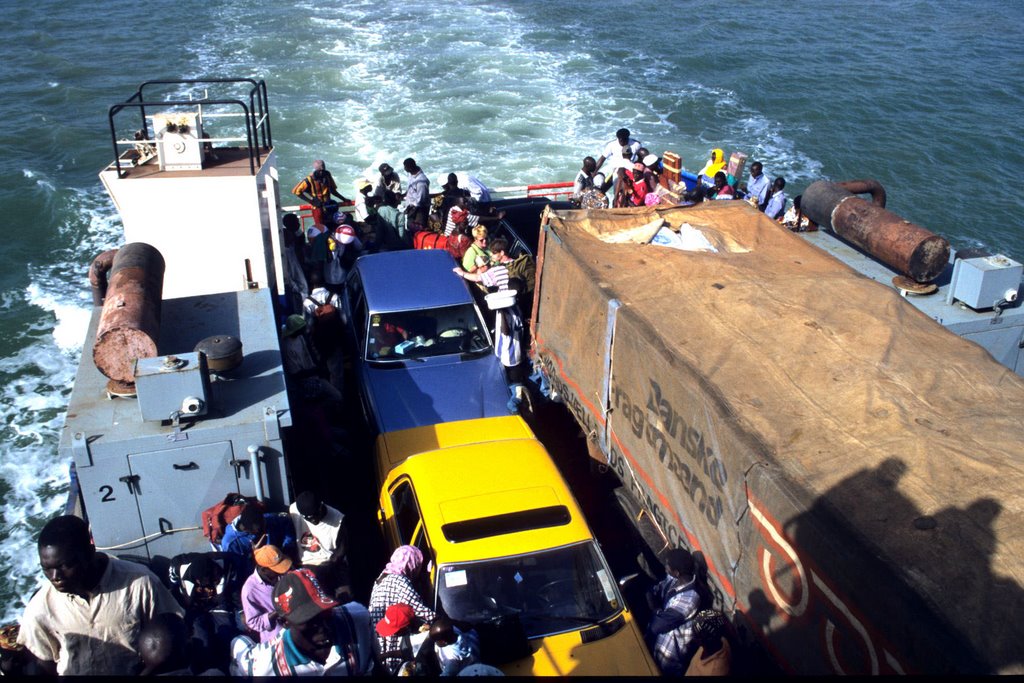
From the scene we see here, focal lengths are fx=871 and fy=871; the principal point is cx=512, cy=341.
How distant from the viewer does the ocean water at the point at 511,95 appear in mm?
21062

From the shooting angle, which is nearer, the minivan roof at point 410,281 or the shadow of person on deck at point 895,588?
the shadow of person on deck at point 895,588

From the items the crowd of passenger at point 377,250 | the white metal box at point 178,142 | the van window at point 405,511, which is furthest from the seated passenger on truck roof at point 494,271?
the van window at point 405,511

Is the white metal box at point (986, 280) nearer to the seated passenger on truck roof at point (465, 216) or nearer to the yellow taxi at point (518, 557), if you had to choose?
the yellow taxi at point (518, 557)

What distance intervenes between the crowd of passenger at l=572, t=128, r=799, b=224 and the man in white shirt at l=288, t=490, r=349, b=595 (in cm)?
595

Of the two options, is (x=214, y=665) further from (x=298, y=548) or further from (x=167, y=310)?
(x=167, y=310)

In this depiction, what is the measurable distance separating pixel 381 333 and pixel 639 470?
3.10 m

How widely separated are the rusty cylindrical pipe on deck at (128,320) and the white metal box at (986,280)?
21.6 feet

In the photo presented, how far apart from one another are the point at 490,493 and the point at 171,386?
7.23 feet

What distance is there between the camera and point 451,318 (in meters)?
8.45

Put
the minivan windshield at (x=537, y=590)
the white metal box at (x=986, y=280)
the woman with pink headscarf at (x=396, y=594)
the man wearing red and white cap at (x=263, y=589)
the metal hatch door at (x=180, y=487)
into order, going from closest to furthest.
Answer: the man wearing red and white cap at (x=263, y=589), the woman with pink headscarf at (x=396, y=594), the minivan windshield at (x=537, y=590), the metal hatch door at (x=180, y=487), the white metal box at (x=986, y=280)

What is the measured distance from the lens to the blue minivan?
7750 millimetres

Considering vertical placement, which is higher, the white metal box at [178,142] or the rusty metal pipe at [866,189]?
the white metal box at [178,142]

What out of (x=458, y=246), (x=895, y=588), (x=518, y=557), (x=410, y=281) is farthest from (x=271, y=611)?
(x=458, y=246)

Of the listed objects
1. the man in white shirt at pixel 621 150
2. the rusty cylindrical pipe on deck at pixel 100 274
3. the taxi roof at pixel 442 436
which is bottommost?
the taxi roof at pixel 442 436
